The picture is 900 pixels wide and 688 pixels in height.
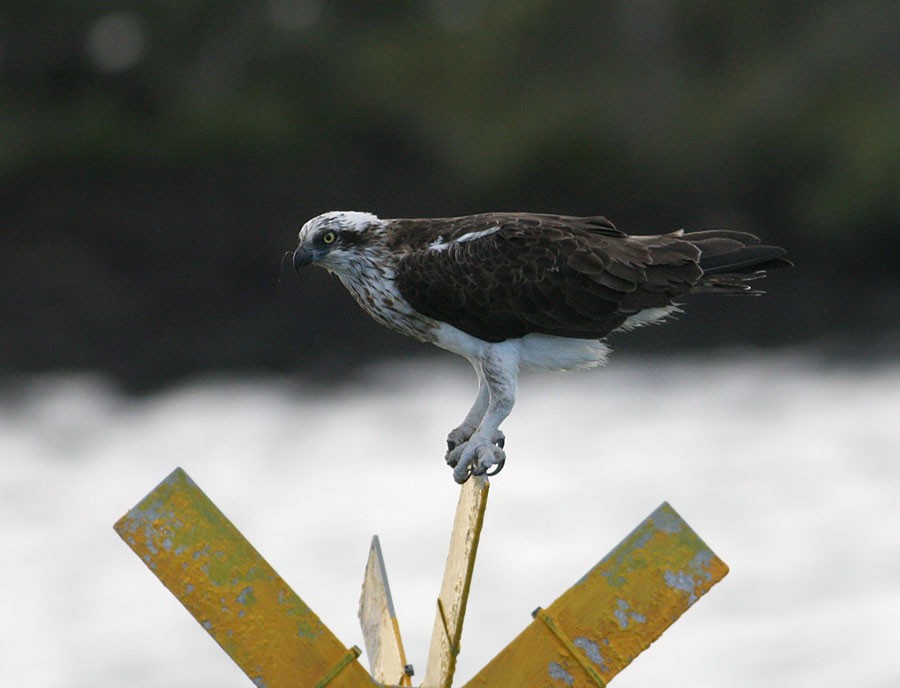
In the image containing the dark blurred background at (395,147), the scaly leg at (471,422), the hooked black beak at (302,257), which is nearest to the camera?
the hooked black beak at (302,257)

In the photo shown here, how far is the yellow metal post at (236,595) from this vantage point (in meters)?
5.49

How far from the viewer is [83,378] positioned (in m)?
21.3

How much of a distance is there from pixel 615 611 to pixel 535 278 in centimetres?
209

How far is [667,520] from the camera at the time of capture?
5.43 m

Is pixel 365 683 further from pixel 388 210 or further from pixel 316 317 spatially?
pixel 388 210

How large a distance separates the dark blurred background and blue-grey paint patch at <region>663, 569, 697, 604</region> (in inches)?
586

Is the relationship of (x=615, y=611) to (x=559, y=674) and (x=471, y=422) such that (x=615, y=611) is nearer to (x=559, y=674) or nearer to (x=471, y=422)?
(x=559, y=674)

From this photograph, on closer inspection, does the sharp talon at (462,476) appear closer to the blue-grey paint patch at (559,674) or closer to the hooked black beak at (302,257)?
the hooked black beak at (302,257)

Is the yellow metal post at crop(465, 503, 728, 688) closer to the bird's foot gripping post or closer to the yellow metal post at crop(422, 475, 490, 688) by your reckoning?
the bird's foot gripping post

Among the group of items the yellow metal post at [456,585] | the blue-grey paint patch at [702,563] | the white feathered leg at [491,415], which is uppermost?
the white feathered leg at [491,415]

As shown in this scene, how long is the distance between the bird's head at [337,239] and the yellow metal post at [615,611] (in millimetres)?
2261

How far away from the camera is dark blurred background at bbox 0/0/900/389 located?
22000mm

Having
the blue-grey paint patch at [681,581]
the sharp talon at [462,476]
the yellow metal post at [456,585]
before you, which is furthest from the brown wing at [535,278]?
the blue-grey paint patch at [681,581]

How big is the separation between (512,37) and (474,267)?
23.3 meters
